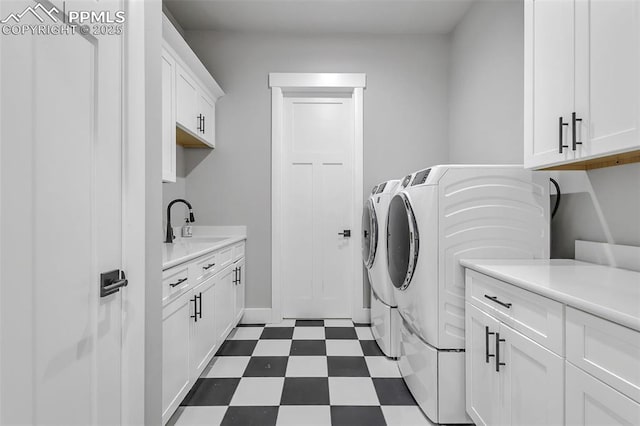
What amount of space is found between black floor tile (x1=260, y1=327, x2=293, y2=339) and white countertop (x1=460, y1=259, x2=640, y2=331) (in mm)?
1891

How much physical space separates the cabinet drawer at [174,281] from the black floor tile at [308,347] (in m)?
1.17

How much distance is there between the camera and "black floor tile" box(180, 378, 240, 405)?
1954 mm

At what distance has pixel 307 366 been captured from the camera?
2.39 meters

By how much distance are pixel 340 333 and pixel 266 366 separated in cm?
88

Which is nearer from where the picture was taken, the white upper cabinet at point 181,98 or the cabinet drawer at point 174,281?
the cabinet drawer at point 174,281

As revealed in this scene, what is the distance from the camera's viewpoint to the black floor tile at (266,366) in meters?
2.28

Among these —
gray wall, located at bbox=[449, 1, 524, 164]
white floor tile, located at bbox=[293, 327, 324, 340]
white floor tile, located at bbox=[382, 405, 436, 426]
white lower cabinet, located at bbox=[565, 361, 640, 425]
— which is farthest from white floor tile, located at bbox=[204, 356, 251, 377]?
gray wall, located at bbox=[449, 1, 524, 164]

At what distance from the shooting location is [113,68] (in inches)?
38.4

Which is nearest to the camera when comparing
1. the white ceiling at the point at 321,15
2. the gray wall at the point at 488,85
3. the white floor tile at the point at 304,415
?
the white floor tile at the point at 304,415

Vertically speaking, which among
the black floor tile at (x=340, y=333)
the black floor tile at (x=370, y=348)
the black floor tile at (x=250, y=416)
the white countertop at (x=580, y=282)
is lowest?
the black floor tile at (x=340, y=333)

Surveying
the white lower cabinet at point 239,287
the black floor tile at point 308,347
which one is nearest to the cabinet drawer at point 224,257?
the white lower cabinet at point 239,287

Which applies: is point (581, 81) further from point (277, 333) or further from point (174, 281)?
point (277, 333)

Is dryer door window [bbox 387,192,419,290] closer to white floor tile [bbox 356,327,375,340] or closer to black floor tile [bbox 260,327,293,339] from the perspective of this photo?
white floor tile [bbox 356,327,375,340]

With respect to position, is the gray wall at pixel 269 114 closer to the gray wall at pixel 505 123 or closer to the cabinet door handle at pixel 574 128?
the gray wall at pixel 505 123
